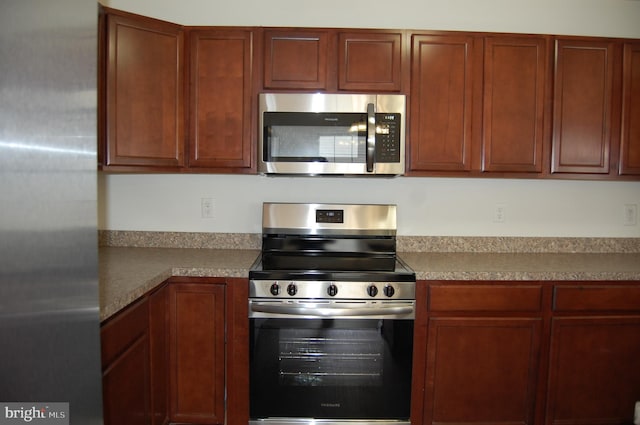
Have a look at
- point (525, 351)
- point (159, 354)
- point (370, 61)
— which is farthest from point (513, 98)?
point (159, 354)

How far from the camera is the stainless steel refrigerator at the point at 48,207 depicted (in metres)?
0.55

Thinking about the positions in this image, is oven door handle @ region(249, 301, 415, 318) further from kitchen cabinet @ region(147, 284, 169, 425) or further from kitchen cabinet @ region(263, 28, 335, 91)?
kitchen cabinet @ region(263, 28, 335, 91)

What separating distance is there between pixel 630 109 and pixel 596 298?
1.06 metres

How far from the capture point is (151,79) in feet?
6.18

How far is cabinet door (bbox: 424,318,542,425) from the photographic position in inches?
71.1

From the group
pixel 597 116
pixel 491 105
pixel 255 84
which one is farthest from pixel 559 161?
pixel 255 84

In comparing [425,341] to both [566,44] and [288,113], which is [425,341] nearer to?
[288,113]

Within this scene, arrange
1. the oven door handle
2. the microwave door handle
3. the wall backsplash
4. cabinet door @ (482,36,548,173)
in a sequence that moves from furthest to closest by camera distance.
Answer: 1. the wall backsplash
2. cabinet door @ (482,36,548,173)
3. the microwave door handle
4. the oven door handle

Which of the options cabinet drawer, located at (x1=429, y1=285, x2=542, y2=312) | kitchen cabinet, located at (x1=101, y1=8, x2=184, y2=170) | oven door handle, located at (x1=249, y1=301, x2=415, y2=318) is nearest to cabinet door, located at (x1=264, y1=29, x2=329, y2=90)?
kitchen cabinet, located at (x1=101, y1=8, x2=184, y2=170)

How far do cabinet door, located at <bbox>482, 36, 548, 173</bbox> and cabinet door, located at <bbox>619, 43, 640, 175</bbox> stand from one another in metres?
0.45

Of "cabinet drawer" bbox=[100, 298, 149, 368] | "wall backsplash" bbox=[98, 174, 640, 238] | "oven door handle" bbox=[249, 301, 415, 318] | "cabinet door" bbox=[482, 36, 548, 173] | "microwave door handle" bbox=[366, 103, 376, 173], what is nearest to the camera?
"cabinet drawer" bbox=[100, 298, 149, 368]

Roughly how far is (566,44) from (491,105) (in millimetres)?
522

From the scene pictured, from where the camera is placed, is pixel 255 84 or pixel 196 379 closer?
pixel 196 379

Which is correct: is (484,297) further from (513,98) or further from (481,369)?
(513,98)
